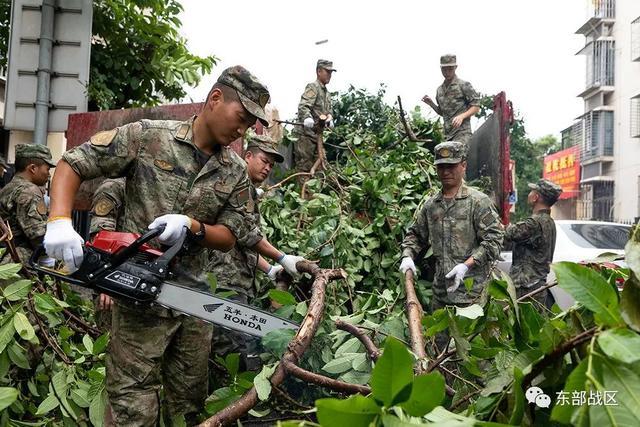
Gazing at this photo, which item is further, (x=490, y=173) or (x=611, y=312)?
(x=490, y=173)

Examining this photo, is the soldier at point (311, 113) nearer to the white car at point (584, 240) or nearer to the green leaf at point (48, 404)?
the white car at point (584, 240)

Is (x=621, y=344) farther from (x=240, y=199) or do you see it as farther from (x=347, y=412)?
(x=240, y=199)

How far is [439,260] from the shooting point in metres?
4.70

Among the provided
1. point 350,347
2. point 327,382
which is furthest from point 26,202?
point 327,382

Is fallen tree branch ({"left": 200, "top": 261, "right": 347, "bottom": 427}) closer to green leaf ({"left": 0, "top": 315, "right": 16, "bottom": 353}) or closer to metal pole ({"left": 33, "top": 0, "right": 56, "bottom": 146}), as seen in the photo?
green leaf ({"left": 0, "top": 315, "right": 16, "bottom": 353})

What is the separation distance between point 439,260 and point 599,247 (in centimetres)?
298

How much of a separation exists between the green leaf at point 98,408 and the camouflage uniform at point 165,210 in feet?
0.46

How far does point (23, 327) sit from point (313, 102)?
5.47 meters

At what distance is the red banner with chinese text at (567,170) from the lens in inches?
1332

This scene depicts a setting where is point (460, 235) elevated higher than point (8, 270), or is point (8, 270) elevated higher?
point (460, 235)

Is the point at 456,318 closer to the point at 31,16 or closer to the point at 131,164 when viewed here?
the point at 131,164

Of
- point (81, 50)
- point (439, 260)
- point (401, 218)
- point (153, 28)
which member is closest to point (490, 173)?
point (401, 218)

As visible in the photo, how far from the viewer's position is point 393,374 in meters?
1.07

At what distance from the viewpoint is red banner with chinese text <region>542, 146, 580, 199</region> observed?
3384cm
